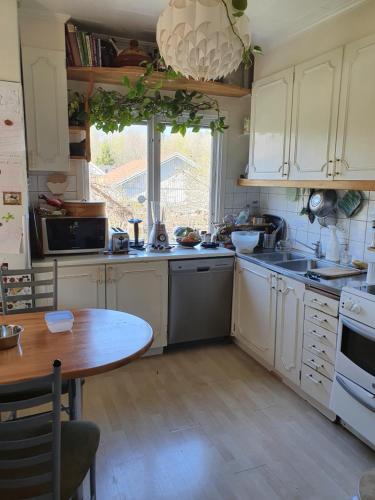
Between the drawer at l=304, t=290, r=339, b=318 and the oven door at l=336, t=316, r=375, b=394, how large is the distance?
9 centimetres

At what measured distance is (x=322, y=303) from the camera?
2.35 metres

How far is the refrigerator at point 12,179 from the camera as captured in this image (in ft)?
7.59

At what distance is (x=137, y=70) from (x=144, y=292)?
1.72 meters

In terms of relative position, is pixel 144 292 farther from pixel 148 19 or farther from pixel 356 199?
pixel 148 19

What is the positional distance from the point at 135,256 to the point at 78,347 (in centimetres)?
146

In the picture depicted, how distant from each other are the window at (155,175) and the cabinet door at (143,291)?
622mm

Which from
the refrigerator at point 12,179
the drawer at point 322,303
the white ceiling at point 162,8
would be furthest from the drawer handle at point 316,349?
the white ceiling at point 162,8

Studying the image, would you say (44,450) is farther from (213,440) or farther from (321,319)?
(321,319)

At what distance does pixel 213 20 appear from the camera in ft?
3.95

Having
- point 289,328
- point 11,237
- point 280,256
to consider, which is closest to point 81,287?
point 11,237

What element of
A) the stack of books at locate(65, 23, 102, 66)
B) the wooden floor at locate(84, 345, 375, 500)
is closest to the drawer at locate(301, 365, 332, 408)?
the wooden floor at locate(84, 345, 375, 500)

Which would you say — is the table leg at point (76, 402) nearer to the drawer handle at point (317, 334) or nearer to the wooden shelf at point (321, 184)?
the drawer handle at point (317, 334)

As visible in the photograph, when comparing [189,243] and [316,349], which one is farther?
[189,243]

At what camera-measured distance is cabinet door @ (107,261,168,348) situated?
9.80 ft
